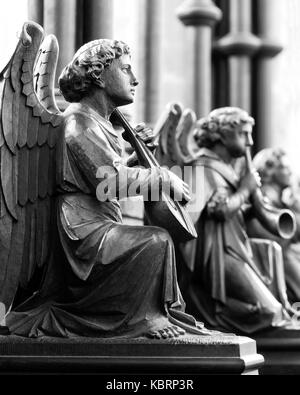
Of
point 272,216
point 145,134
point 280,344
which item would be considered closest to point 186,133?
point 272,216

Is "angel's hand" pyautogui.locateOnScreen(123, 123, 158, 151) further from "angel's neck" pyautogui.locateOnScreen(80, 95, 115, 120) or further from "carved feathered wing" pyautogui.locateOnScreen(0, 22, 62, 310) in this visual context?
"carved feathered wing" pyautogui.locateOnScreen(0, 22, 62, 310)

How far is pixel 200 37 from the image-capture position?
10039 millimetres

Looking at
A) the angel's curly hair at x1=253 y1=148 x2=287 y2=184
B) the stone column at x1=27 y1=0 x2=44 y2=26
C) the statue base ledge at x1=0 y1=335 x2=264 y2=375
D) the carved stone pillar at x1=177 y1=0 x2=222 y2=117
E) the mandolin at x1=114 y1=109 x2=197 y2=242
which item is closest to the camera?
the statue base ledge at x1=0 y1=335 x2=264 y2=375

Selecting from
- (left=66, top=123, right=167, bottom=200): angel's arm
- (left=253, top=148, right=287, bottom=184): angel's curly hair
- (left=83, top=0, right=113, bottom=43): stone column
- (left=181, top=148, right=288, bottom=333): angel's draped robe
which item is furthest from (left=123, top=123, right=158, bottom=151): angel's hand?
(left=253, top=148, right=287, bottom=184): angel's curly hair

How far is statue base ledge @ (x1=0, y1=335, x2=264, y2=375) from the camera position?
463 cm

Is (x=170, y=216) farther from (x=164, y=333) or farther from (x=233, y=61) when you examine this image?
(x=233, y=61)

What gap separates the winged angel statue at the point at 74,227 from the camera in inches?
188

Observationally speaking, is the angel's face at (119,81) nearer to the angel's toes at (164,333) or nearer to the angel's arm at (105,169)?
the angel's arm at (105,169)

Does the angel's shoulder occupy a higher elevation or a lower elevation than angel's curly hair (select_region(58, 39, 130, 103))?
lower

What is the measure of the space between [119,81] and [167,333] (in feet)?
3.52

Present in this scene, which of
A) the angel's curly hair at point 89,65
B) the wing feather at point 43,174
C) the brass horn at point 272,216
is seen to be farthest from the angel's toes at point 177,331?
the brass horn at point 272,216

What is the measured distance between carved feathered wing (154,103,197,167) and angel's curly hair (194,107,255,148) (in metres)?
0.07

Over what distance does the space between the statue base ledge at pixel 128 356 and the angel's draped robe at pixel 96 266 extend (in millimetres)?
76

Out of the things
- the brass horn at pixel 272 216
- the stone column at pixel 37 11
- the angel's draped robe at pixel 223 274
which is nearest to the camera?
the angel's draped robe at pixel 223 274
